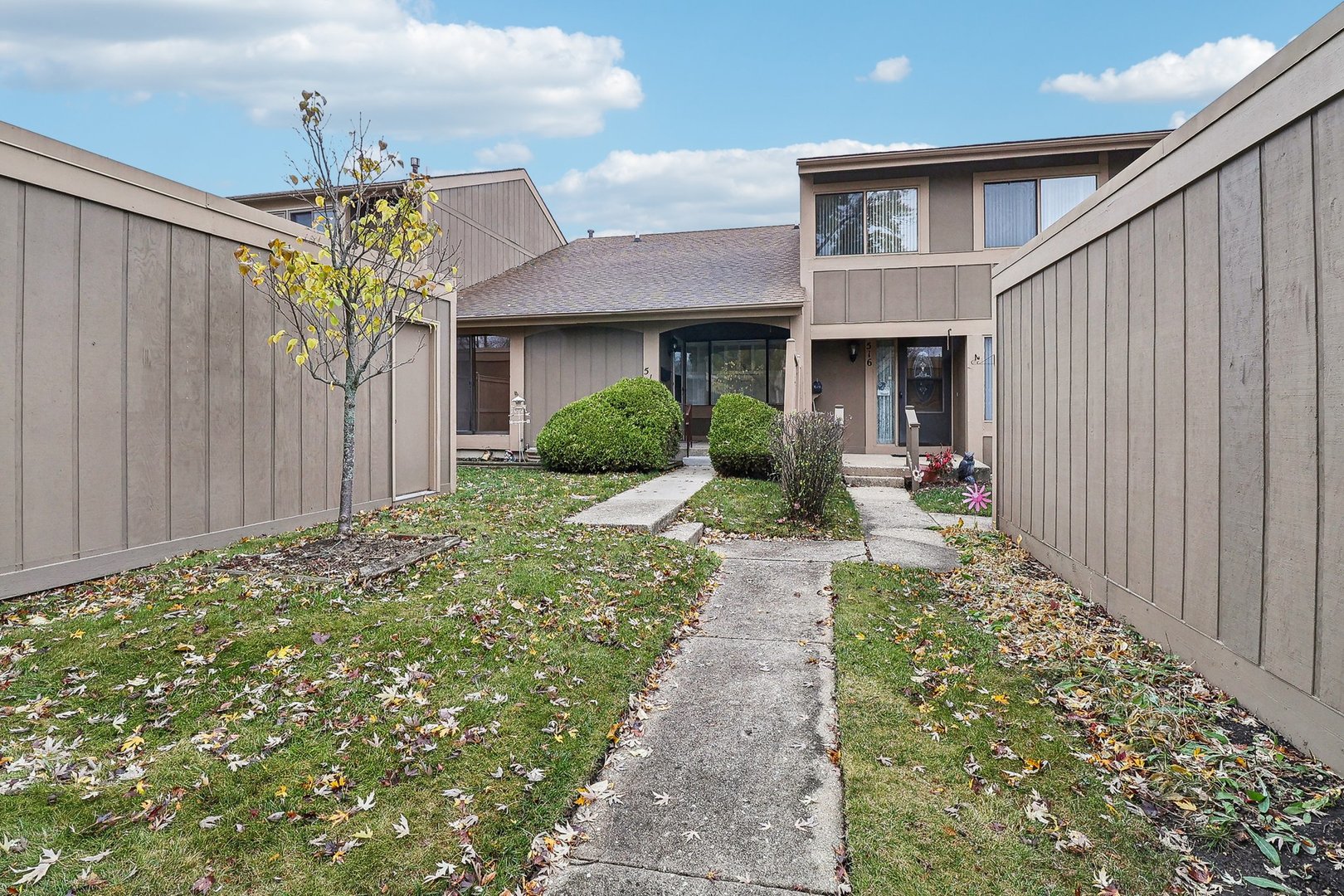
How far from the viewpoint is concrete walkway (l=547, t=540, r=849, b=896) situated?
177 centimetres

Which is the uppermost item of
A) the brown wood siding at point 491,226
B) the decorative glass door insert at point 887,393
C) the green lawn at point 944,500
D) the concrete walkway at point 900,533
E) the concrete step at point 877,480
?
the brown wood siding at point 491,226

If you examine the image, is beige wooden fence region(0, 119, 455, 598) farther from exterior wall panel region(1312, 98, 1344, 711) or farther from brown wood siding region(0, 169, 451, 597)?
exterior wall panel region(1312, 98, 1344, 711)

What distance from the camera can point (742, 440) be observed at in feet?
29.8

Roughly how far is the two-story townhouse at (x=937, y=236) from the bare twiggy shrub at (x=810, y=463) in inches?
218

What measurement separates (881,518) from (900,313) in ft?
19.5

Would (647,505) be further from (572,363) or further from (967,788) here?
(572,363)

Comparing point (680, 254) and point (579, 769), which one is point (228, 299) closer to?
point (579, 769)

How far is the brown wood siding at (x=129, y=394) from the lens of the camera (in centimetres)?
367

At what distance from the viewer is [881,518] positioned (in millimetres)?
6762

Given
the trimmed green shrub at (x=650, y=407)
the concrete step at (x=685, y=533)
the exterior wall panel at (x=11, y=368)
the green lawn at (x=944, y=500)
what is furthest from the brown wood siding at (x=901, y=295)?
the exterior wall panel at (x=11, y=368)

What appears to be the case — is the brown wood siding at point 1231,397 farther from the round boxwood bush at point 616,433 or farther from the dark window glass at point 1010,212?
the dark window glass at point 1010,212

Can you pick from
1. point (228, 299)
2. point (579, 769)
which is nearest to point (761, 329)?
point (228, 299)

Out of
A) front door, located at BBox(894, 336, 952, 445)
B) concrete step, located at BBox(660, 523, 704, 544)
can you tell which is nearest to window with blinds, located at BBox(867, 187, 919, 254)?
front door, located at BBox(894, 336, 952, 445)

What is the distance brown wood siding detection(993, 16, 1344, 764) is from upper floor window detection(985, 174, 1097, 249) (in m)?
8.04
